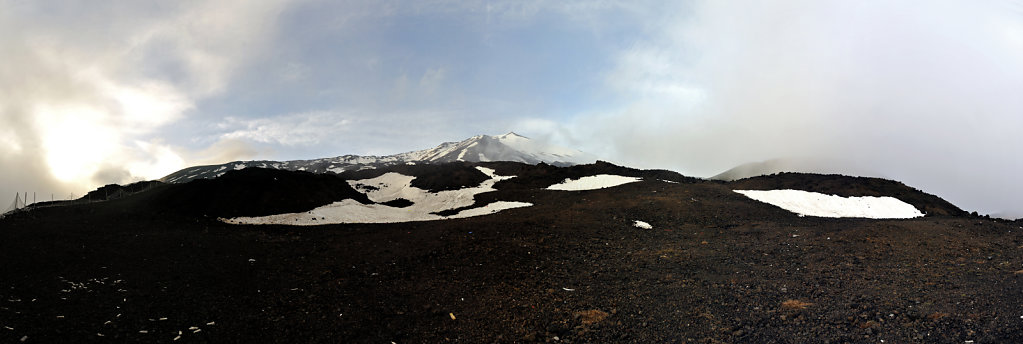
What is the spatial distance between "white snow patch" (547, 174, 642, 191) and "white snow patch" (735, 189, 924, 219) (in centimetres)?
845

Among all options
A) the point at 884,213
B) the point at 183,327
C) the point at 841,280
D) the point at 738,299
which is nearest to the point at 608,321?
the point at 738,299

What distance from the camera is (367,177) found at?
58.8 meters

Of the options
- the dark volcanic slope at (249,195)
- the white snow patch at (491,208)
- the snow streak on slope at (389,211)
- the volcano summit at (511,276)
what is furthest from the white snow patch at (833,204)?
the dark volcanic slope at (249,195)

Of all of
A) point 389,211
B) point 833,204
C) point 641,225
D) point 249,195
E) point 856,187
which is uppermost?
point 856,187

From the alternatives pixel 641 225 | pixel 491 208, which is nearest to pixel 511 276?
pixel 641 225

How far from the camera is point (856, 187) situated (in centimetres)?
2986

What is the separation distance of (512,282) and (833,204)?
2476 centimetres

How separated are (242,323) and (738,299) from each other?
10.5 metres

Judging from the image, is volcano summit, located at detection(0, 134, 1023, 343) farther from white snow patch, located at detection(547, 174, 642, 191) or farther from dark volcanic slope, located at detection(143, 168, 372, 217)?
white snow patch, located at detection(547, 174, 642, 191)

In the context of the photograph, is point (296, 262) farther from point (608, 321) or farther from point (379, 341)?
point (608, 321)

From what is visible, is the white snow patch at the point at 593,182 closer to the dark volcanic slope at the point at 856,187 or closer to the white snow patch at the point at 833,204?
the dark volcanic slope at the point at 856,187

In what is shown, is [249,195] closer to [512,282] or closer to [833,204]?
[512,282]

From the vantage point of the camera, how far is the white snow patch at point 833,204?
25.8 meters

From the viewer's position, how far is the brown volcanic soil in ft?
27.4
